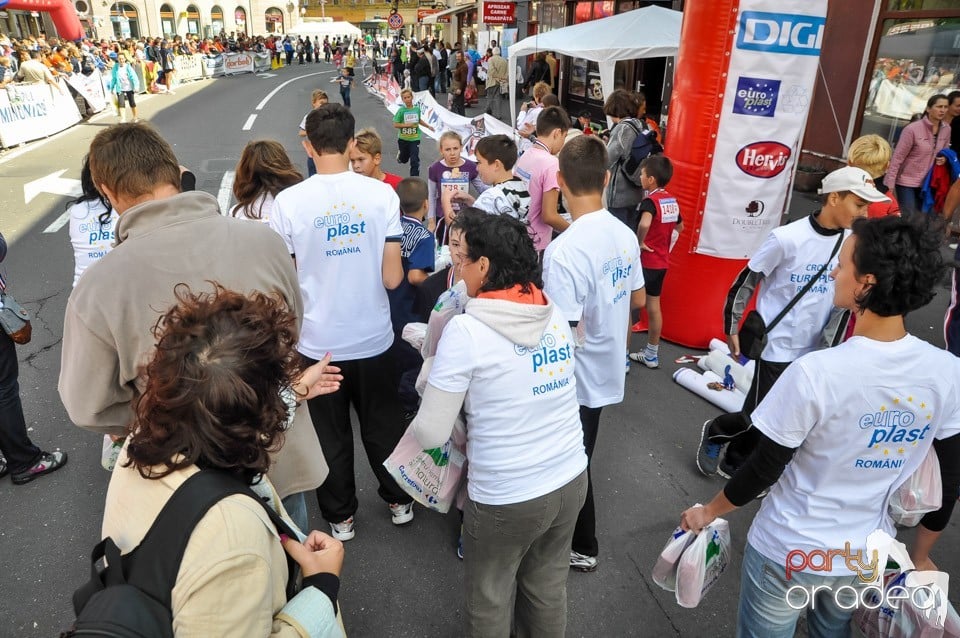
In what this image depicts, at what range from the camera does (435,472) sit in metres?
2.37

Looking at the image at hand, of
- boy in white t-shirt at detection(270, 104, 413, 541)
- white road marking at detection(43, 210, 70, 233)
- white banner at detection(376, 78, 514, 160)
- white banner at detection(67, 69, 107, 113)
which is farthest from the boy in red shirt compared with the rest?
white banner at detection(67, 69, 107, 113)

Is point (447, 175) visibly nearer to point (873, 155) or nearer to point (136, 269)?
point (873, 155)

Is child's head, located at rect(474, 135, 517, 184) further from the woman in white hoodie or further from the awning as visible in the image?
the awning

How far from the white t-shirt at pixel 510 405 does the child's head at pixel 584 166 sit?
0.97m

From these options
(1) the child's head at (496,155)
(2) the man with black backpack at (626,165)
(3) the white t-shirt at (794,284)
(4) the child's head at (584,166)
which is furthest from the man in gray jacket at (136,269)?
(2) the man with black backpack at (626,165)

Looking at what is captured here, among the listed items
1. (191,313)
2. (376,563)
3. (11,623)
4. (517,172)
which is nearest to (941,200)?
(517,172)

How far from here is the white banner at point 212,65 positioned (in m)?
33.3

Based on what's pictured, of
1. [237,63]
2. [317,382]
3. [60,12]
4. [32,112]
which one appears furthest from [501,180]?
[237,63]

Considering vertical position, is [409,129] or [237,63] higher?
[237,63]

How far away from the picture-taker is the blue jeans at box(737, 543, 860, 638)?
200 cm

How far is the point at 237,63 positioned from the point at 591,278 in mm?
39558

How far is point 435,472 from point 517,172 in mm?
2882

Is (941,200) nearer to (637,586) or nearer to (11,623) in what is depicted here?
(637,586)

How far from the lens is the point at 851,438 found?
6.02 ft
